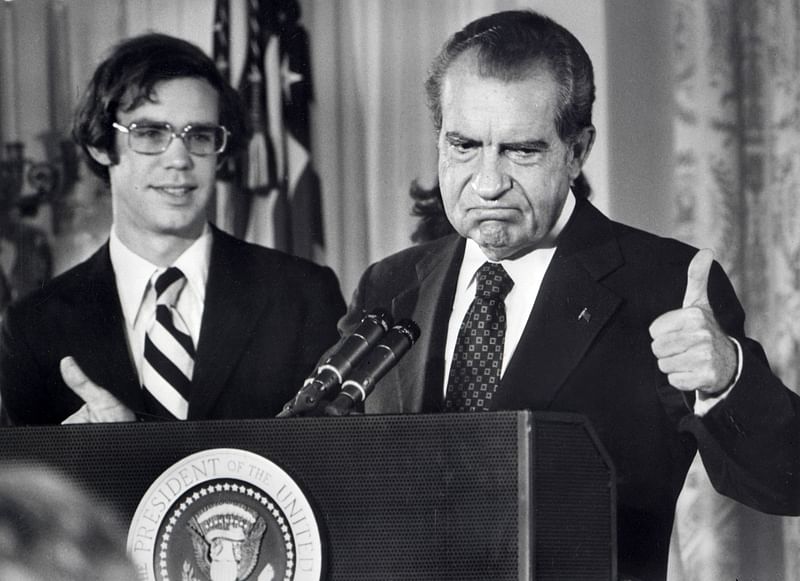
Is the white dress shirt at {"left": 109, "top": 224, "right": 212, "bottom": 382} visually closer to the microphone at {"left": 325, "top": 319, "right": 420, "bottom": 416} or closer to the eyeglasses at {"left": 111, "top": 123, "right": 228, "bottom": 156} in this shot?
the eyeglasses at {"left": 111, "top": 123, "right": 228, "bottom": 156}

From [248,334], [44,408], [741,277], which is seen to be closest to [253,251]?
[248,334]

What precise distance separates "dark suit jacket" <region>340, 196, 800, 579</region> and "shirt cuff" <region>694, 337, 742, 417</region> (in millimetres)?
36

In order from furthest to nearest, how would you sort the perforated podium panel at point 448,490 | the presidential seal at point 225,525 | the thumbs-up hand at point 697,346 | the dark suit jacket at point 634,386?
the dark suit jacket at point 634,386 < the thumbs-up hand at point 697,346 < the presidential seal at point 225,525 < the perforated podium panel at point 448,490

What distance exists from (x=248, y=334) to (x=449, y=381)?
2.16ft

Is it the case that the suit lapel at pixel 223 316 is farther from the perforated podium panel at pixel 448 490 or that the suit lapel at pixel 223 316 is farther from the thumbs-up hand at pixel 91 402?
the perforated podium panel at pixel 448 490

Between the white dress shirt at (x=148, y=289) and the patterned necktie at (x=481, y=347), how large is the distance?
0.79 metres

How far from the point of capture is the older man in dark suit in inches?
117

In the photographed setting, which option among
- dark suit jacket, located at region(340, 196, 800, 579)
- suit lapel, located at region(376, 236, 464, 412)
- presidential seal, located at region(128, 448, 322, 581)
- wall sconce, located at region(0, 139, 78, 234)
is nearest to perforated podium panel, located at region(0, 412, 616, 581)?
presidential seal, located at region(128, 448, 322, 581)

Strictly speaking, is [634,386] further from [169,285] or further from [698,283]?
[169,285]

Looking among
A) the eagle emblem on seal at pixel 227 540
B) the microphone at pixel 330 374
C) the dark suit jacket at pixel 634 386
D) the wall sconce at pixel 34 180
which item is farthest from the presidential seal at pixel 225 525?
the wall sconce at pixel 34 180

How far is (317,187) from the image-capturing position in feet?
11.3

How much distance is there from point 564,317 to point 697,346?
395 millimetres

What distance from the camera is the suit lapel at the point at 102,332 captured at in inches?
138

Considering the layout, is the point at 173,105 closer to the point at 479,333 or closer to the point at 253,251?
the point at 253,251
